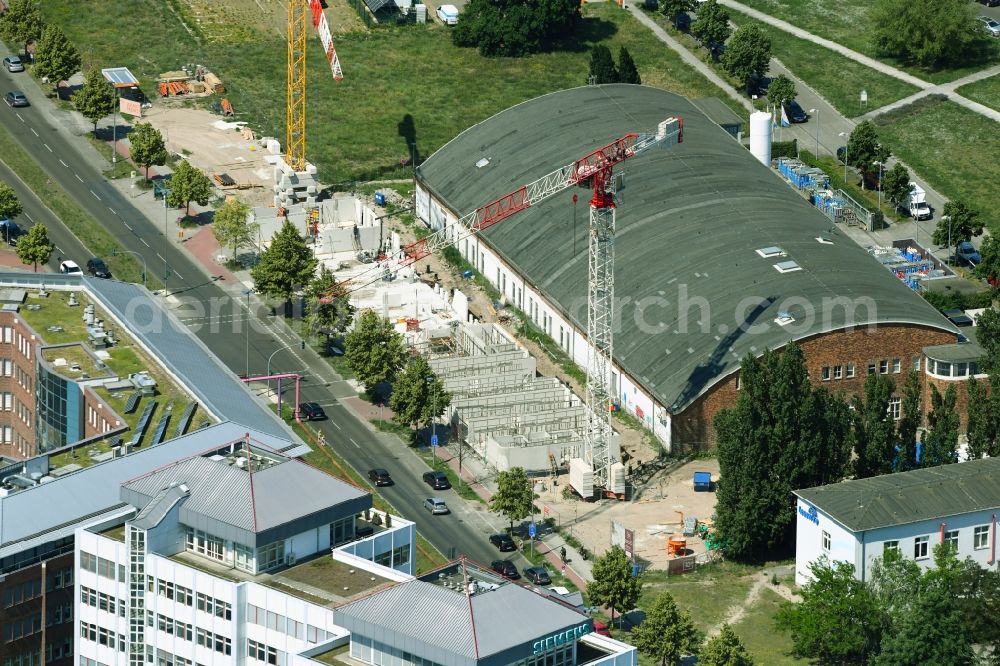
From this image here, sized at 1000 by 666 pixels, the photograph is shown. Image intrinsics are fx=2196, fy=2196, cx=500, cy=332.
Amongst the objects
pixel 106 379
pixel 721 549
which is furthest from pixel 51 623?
pixel 721 549

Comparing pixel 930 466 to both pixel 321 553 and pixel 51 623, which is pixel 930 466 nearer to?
pixel 321 553

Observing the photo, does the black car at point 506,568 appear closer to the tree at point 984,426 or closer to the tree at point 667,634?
the tree at point 667,634

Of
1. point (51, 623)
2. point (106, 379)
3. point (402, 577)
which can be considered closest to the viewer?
point (402, 577)

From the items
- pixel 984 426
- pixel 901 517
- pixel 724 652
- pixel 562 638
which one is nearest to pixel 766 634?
pixel 901 517

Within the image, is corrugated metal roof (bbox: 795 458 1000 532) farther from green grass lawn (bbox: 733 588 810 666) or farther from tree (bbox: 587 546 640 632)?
tree (bbox: 587 546 640 632)

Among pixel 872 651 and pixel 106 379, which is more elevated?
pixel 106 379

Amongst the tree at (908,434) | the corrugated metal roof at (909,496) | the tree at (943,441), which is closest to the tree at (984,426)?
the tree at (943,441)

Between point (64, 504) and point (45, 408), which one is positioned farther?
point (45, 408)
